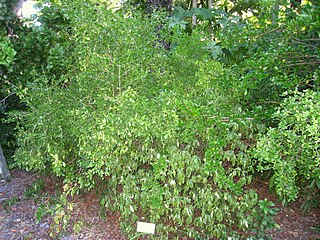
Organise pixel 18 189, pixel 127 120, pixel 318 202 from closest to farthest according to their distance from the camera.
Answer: pixel 127 120, pixel 318 202, pixel 18 189

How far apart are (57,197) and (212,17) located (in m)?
3.21

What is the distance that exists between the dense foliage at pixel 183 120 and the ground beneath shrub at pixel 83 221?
0.15m

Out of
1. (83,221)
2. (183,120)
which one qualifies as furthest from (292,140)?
(83,221)

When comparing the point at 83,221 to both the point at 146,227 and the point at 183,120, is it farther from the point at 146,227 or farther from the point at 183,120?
the point at 183,120

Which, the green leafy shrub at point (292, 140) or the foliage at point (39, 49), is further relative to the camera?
the foliage at point (39, 49)

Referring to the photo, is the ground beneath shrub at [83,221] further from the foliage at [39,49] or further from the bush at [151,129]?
the foliage at [39,49]

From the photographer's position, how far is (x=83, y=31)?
2.26 metres

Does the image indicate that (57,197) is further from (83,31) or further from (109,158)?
(83,31)

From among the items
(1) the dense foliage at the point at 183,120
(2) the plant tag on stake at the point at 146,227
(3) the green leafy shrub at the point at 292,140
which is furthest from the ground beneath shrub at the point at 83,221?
(3) the green leafy shrub at the point at 292,140

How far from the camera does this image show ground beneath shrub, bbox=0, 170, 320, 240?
2385 mm

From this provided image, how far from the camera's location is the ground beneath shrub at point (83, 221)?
7.82 feet

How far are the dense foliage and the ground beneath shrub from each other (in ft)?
0.50

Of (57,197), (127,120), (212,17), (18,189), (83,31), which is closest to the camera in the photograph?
(127,120)

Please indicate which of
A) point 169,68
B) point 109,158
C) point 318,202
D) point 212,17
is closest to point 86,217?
point 109,158
